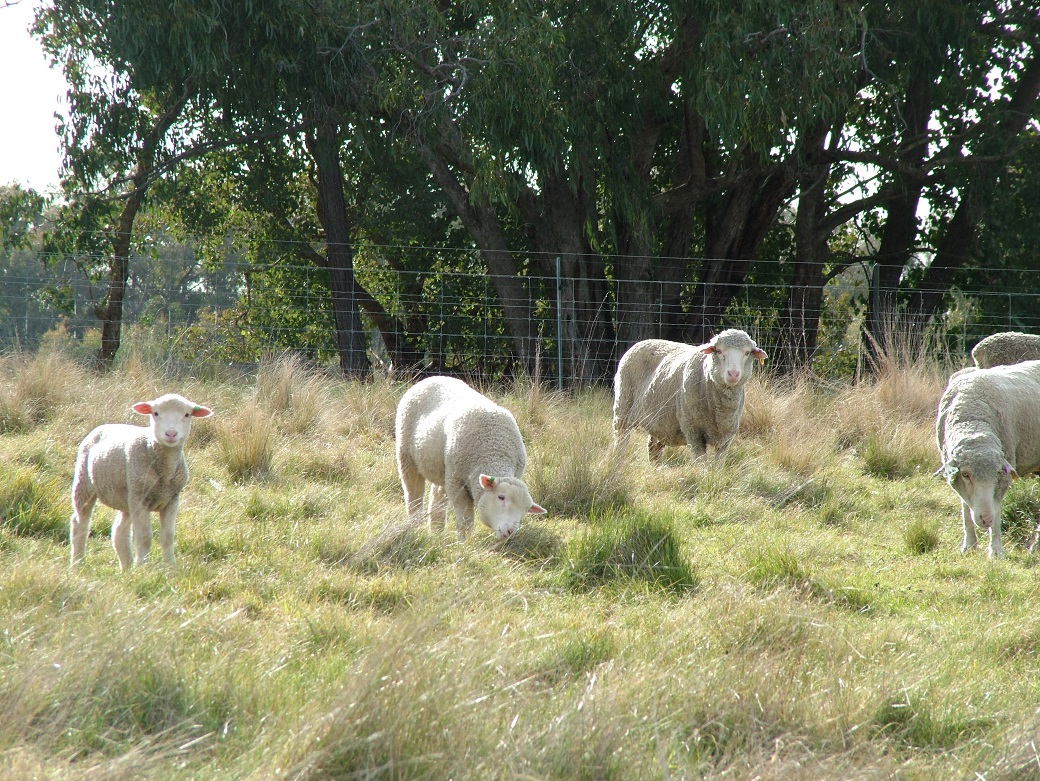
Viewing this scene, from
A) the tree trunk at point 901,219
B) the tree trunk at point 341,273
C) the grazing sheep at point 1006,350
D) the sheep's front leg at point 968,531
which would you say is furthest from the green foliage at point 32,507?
the tree trunk at point 901,219

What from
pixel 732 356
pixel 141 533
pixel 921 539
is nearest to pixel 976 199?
pixel 732 356

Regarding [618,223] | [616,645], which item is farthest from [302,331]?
[616,645]

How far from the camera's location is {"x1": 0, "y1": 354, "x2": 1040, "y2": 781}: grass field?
2.62 m

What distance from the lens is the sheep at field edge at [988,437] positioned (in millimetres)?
5141

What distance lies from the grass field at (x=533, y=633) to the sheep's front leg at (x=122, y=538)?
206 millimetres

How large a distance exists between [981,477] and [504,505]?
257cm

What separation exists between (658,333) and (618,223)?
178 centimetres

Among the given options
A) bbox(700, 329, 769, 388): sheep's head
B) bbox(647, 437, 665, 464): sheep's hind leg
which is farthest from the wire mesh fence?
bbox(700, 329, 769, 388): sheep's head

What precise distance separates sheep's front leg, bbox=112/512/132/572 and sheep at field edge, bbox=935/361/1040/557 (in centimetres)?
435

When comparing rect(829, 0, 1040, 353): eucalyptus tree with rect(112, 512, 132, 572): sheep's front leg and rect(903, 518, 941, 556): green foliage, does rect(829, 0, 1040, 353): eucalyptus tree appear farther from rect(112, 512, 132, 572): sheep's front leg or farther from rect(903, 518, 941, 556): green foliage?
rect(112, 512, 132, 572): sheep's front leg

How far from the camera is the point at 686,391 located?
778cm

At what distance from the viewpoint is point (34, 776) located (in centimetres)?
228

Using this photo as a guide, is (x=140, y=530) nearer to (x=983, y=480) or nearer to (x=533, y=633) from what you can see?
(x=533, y=633)

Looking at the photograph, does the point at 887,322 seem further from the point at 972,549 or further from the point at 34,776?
the point at 34,776
